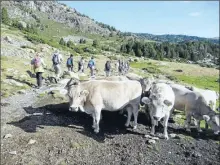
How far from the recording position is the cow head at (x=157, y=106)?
57.7ft

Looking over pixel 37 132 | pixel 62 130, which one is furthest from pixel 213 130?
pixel 37 132

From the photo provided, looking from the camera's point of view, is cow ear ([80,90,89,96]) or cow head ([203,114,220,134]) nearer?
cow ear ([80,90,89,96])

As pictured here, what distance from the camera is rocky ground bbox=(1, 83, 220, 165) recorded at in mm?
16047

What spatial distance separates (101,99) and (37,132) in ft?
13.7

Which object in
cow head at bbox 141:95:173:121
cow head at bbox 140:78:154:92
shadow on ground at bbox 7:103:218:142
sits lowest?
shadow on ground at bbox 7:103:218:142

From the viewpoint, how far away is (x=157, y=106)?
57.9ft

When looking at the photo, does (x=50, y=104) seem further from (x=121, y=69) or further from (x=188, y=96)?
(x=121, y=69)

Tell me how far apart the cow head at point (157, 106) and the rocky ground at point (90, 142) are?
1.50m

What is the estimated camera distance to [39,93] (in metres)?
27.1

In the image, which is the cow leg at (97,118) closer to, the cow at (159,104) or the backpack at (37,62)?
the cow at (159,104)

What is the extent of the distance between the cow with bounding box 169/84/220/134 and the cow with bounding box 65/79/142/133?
3.14 m

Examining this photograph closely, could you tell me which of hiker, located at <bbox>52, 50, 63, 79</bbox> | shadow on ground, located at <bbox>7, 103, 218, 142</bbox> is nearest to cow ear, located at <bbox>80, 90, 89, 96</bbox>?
shadow on ground, located at <bbox>7, 103, 218, 142</bbox>

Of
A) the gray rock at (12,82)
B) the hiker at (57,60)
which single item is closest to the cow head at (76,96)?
the gray rock at (12,82)

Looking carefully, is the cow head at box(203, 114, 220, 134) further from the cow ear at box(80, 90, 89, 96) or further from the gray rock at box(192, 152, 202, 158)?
the cow ear at box(80, 90, 89, 96)
